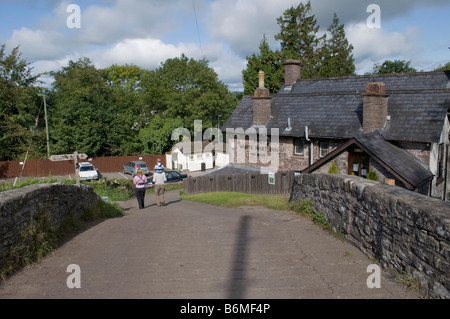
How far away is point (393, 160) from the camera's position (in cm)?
1581

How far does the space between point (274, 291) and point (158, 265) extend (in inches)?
81.1

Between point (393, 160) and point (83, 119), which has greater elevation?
point (83, 119)

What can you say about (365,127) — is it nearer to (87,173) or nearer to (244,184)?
(244,184)

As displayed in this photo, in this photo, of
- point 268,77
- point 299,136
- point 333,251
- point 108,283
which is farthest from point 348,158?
point 268,77

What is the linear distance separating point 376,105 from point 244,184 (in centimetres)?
935

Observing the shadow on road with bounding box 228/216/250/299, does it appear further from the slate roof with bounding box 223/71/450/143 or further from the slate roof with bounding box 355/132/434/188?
the slate roof with bounding box 223/71/450/143

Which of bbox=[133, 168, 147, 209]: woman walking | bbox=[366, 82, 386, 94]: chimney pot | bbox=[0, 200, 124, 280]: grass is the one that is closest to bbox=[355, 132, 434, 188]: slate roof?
bbox=[366, 82, 386, 94]: chimney pot

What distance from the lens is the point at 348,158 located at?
17.3 m

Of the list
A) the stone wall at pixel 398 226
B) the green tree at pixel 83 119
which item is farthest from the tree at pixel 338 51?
the stone wall at pixel 398 226

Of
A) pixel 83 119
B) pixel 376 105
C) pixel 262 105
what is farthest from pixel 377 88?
pixel 83 119

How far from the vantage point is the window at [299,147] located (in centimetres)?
2370

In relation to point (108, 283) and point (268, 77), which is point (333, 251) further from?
point (268, 77)

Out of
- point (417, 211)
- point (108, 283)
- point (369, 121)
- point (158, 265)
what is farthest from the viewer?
point (369, 121)

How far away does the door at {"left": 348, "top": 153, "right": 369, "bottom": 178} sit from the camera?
1648 cm
